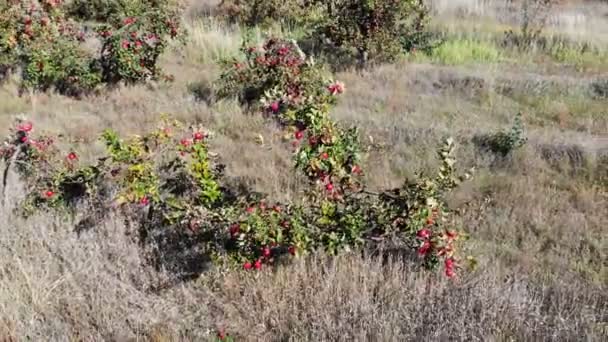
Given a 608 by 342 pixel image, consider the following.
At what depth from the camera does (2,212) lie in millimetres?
4719

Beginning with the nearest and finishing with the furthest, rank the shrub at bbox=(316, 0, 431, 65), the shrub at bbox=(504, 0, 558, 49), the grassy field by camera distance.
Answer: the grassy field, the shrub at bbox=(316, 0, 431, 65), the shrub at bbox=(504, 0, 558, 49)

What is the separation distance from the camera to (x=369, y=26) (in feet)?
32.3

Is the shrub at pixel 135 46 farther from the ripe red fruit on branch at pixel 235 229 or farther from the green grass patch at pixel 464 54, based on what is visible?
the ripe red fruit on branch at pixel 235 229

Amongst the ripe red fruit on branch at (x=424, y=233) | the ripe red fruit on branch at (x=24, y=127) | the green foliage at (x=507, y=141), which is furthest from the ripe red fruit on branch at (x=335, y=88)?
the green foliage at (x=507, y=141)

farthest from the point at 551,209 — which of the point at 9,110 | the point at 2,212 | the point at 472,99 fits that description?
the point at 9,110

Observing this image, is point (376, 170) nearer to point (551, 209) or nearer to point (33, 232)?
point (551, 209)

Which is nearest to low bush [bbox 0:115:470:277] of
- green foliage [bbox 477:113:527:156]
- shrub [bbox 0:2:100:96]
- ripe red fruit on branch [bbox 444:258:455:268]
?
ripe red fruit on branch [bbox 444:258:455:268]

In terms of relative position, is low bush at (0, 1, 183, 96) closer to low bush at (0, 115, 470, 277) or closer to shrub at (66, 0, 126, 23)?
shrub at (66, 0, 126, 23)

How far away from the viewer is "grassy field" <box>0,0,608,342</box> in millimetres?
3443

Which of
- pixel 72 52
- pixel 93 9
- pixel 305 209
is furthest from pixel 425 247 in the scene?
pixel 93 9

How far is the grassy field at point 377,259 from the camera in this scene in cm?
344

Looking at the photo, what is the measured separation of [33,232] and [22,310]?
0.93 m

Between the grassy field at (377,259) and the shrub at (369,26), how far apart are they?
2.88ft

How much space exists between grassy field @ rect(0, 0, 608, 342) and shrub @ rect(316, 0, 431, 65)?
877mm
